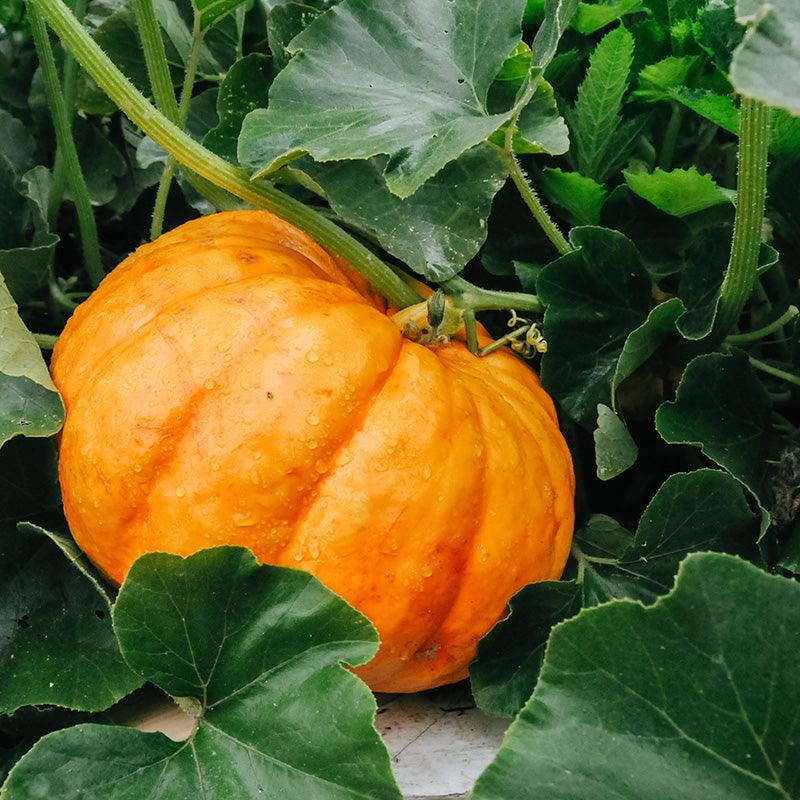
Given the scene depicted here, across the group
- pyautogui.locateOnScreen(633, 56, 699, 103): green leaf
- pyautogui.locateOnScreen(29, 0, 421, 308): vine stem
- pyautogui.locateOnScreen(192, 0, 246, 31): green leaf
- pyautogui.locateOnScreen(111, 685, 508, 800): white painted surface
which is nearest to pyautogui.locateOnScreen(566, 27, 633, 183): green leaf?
pyautogui.locateOnScreen(633, 56, 699, 103): green leaf

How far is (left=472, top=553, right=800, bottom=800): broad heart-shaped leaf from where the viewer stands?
2.39 feet

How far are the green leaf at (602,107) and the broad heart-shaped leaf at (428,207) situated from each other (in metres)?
0.15

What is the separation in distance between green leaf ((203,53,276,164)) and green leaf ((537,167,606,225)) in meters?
0.34

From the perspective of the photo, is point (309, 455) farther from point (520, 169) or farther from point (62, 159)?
point (62, 159)

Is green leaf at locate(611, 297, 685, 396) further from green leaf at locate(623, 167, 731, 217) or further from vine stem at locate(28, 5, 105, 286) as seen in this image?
vine stem at locate(28, 5, 105, 286)

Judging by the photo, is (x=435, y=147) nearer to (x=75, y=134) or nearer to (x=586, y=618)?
(x=586, y=618)

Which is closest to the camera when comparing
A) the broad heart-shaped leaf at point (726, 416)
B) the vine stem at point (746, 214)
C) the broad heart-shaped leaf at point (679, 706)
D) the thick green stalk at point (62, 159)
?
Result: the broad heart-shaped leaf at point (679, 706)

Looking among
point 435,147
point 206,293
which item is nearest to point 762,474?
point 435,147

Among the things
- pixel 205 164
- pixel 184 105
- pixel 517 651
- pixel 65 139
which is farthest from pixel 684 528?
pixel 65 139

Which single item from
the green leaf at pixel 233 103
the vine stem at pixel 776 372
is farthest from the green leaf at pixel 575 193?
the green leaf at pixel 233 103

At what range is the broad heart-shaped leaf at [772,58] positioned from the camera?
62 cm

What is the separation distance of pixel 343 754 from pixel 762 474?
1.67 feet

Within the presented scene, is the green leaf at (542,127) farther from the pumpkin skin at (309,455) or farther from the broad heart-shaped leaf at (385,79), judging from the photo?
the pumpkin skin at (309,455)

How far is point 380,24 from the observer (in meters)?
1.05
